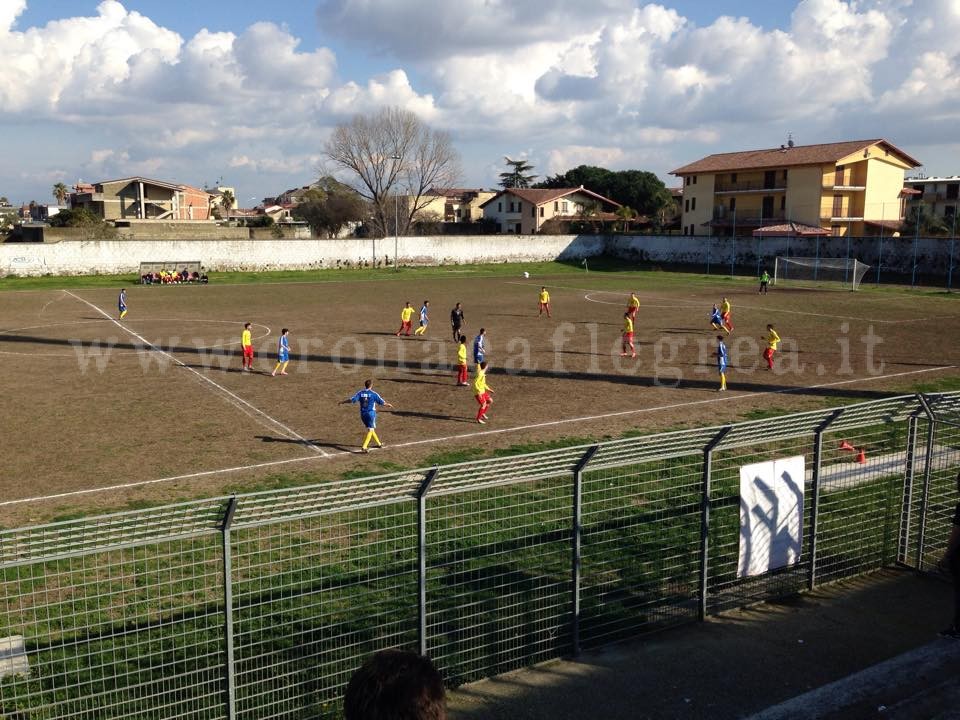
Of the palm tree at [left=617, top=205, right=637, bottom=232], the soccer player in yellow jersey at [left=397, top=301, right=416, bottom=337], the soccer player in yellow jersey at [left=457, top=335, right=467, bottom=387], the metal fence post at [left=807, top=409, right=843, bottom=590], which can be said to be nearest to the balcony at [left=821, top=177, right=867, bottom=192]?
the palm tree at [left=617, top=205, right=637, bottom=232]

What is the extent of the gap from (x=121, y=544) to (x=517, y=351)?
21.9m

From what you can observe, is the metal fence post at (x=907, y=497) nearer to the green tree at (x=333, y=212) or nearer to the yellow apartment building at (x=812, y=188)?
the yellow apartment building at (x=812, y=188)

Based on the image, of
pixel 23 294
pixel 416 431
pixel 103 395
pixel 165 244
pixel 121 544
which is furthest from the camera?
pixel 165 244

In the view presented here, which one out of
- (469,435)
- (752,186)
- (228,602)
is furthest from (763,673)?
(752,186)

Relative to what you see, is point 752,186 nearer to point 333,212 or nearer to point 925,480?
point 333,212

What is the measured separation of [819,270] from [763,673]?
55768 millimetres

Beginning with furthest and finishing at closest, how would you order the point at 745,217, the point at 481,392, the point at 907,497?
the point at 745,217 < the point at 481,392 < the point at 907,497

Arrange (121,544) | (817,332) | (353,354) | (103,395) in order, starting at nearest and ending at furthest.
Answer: (121,544) → (103,395) → (353,354) → (817,332)

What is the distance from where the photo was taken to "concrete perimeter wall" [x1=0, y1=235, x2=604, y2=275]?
2190 inches

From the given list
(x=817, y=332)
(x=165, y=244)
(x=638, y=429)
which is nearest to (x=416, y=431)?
(x=638, y=429)

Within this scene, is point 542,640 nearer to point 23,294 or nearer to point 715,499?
point 715,499

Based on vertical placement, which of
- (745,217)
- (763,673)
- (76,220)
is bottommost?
(763,673)

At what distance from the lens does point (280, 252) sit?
64812mm

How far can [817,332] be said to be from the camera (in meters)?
32.2
